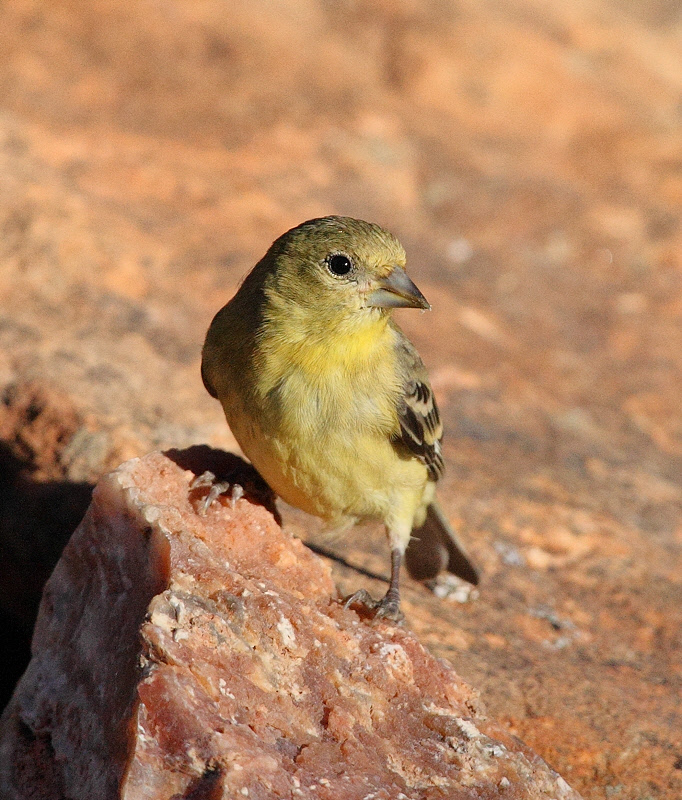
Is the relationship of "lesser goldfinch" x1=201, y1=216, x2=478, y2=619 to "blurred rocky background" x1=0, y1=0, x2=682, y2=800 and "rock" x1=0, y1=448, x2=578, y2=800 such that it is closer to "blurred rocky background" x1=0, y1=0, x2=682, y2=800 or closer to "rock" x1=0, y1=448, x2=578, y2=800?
"rock" x1=0, y1=448, x2=578, y2=800

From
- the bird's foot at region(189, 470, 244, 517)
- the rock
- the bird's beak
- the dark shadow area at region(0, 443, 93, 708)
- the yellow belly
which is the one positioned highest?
the bird's beak

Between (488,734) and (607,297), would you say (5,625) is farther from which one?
(607,297)

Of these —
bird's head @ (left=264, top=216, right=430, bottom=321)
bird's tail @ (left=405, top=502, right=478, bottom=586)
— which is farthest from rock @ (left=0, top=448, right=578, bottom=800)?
bird's tail @ (left=405, top=502, right=478, bottom=586)

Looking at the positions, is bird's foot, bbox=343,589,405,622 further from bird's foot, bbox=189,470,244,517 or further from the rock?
bird's foot, bbox=189,470,244,517

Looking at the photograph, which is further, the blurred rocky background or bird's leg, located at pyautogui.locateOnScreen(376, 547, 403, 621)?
the blurred rocky background

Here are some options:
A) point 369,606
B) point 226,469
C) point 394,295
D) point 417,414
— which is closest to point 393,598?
point 369,606

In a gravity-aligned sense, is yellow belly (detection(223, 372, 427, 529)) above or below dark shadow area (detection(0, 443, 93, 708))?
above

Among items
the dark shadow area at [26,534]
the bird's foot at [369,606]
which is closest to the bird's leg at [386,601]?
the bird's foot at [369,606]

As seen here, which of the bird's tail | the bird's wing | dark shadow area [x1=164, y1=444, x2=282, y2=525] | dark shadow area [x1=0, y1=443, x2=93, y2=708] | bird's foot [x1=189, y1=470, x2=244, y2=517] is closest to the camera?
bird's foot [x1=189, y1=470, x2=244, y2=517]

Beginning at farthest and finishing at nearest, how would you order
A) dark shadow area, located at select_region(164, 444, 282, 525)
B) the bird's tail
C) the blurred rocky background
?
the bird's tail < the blurred rocky background < dark shadow area, located at select_region(164, 444, 282, 525)
